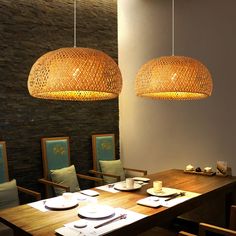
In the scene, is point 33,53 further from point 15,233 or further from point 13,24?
point 15,233

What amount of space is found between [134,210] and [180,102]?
2078 millimetres

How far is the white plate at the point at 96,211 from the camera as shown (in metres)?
1.94

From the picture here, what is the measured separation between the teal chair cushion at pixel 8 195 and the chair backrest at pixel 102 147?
1.42 metres

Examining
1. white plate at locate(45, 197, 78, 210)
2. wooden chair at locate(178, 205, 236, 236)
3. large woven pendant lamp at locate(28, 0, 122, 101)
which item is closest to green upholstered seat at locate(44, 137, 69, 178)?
white plate at locate(45, 197, 78, 210)

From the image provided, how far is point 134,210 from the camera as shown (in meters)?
2.11

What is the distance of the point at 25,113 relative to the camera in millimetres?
3584

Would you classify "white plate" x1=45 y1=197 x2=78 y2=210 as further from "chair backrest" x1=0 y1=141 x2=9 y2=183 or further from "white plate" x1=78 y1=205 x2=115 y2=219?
"chair backrest" x1=0 y1=141 x2=9 y2=183

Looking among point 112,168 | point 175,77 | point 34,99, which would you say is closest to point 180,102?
point 112,168

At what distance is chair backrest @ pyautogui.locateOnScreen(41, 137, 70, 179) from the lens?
362 centimetres

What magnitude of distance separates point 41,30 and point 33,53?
1.04ft

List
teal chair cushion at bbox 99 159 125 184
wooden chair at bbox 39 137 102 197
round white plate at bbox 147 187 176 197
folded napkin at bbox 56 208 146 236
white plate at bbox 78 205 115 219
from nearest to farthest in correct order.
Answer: folded napkin at bbox 56 208 146 236
white plate at bbox 78 205 115 219
round white plate at bbox 147 187 176 197
wooden chair at bbox 39 137 102 197
teal chair cushion at bbox 99 159 125 184

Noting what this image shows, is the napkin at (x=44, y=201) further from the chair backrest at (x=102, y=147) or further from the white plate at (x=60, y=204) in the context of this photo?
the chair backrest at (x=102, y=147)

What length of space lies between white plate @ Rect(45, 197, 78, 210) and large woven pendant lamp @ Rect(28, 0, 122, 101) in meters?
0.80

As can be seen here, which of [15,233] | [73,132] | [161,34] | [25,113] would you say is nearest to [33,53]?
[25,113]
